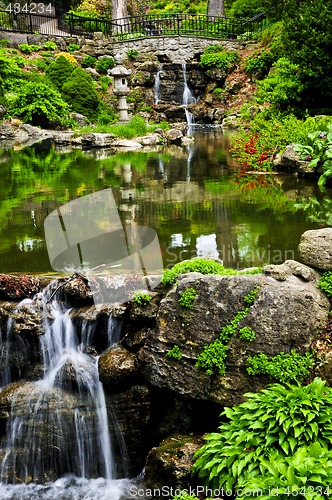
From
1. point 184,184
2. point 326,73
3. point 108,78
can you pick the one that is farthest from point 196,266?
point 108,78

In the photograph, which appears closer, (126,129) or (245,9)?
(126,129)

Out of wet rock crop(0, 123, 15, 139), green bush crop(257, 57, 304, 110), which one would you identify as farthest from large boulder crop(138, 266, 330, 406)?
wet rock crop(0, 123, 15, 139)

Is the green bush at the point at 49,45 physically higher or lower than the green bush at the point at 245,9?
lower

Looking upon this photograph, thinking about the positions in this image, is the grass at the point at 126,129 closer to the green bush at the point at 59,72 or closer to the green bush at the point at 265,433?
the green bush at the point at 59,72

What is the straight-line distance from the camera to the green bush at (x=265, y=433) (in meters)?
3.99

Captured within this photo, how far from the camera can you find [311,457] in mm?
3688

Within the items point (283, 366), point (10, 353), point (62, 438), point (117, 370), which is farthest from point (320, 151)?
point (62, 438)

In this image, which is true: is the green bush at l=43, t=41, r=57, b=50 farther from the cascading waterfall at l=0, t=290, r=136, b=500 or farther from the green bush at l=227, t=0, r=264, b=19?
the cascading waterfall at l=0, t=290, r=136, b=500

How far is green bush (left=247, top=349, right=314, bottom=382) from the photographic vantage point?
15.9 feet

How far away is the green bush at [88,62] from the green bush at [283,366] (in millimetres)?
32143

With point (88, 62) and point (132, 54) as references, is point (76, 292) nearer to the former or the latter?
point (88, 62)
